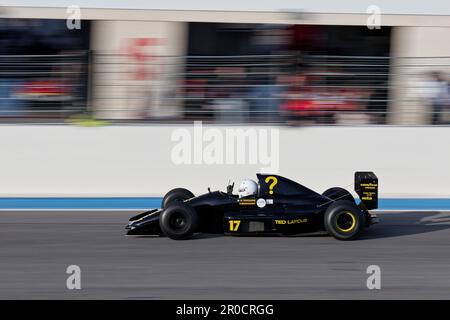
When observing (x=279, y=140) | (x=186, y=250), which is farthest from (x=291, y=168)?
(x=186, y=250)

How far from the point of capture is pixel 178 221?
926 centimetres

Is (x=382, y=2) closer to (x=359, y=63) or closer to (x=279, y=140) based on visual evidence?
(x=359, y=63)

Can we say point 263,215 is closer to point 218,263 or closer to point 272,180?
point 272,180

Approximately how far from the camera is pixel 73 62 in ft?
40.4

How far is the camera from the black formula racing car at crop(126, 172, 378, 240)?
918 cm

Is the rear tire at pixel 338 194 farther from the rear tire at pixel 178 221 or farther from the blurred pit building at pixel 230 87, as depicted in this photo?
the blurred pit building at pixel 230 87

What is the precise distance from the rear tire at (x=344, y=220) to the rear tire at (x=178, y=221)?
1352 millimetres

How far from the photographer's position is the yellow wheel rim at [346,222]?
9156 mm

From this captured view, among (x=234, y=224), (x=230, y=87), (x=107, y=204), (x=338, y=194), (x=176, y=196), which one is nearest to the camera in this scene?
(x=234, y=224)

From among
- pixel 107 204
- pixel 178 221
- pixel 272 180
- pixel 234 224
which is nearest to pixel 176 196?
pixel 178 221

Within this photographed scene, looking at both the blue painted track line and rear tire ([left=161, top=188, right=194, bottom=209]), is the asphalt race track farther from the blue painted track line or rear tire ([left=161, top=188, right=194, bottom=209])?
the blue painted track line

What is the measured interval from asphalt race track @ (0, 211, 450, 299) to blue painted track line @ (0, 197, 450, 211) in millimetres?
1232

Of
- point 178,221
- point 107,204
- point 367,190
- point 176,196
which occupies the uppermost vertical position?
point 367,190

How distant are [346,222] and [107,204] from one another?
387cm
